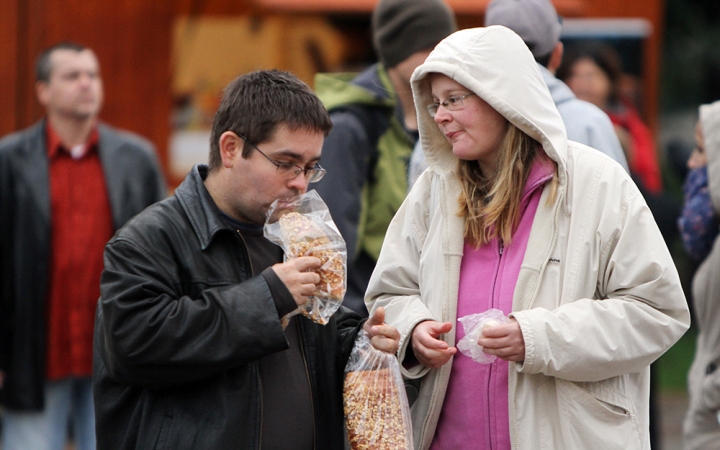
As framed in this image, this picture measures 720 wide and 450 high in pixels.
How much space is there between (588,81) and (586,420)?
139 inches

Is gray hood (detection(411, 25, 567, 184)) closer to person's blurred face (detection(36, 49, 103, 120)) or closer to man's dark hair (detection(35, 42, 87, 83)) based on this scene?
person's blurred face (detection(36, 49, 103, 120))

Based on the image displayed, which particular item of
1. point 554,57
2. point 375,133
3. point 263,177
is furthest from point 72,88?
point 263,177

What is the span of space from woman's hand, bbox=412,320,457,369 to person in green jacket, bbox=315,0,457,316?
107cm

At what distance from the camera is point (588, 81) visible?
19.2 ft

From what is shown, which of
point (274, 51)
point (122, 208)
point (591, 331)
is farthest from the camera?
point (274, 51)

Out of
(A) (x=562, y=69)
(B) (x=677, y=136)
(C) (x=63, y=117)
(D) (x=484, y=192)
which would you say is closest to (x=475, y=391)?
(D) (x=484, y=192)

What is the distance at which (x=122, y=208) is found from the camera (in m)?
5.09

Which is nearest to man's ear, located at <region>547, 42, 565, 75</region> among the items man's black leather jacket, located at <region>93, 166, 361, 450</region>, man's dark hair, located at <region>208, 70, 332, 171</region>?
man's dark hair, located at <region>208, 70, 332, 171</region>

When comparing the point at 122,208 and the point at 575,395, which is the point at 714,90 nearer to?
the point at 122,208

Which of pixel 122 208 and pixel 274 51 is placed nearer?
pixel 122 208

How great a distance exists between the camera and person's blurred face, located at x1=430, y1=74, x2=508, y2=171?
2.86m

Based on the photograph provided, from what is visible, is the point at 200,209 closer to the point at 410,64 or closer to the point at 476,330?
the point at 476,330

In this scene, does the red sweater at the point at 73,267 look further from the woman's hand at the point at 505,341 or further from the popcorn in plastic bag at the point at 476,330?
the woman's hand at the point at 505,341

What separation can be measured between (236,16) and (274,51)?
1.25 feet
